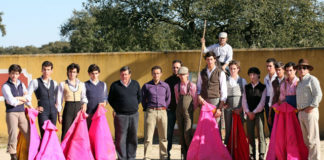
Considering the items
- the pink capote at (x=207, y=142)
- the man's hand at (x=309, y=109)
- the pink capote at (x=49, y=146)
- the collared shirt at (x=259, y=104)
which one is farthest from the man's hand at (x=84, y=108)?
the man's hand at (x=309, y=109)

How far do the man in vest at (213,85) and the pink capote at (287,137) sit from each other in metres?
0.84

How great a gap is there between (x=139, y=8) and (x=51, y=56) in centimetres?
494

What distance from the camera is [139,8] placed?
14.9 metres

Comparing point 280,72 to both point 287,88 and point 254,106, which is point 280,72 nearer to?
point 287,88

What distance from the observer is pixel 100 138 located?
7332 millimetres

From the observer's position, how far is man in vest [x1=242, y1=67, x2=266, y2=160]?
24.0ft

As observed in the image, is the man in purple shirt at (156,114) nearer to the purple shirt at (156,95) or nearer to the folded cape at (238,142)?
the purple shirt at (156,95)

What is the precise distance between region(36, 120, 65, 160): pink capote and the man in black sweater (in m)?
0.96

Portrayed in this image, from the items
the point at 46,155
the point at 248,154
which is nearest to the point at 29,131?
the point at 46,155

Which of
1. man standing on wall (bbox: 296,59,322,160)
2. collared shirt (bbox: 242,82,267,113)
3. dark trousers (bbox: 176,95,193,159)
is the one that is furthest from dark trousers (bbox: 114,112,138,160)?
man standing on wall (bbox: 296,59,322,160)

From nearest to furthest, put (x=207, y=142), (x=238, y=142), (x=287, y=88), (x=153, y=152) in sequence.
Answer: (x=287, y=88)
(x=207, y=142)
(x=238, y=142)
(x=153, y=152)

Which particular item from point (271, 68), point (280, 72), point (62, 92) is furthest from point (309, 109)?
point (62, 92)

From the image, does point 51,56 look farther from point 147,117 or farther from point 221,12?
point 221,12

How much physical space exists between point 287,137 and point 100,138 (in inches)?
115
